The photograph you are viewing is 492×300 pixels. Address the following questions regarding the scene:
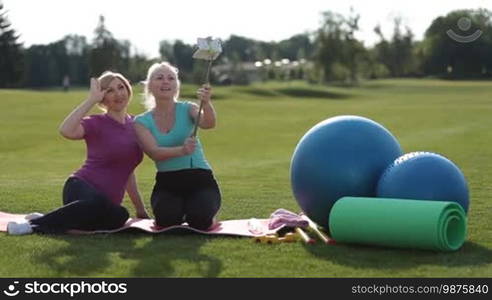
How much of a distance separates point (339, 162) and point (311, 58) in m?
92.0

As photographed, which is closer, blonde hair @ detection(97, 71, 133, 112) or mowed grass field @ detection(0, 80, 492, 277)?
mowed grass field @ detection(0, 80, 492, 277)

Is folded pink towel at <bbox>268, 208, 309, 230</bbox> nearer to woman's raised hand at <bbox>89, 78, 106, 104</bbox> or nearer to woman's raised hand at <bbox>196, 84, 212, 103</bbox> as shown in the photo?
woman's raised hand at <bbox>196, 84, 212, 103</bbox>

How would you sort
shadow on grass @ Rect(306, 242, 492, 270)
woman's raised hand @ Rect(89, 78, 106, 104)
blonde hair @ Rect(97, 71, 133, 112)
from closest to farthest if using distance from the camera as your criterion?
1. shadow on grass @ Rect(306, 242, 492, 270)
2. woman's raised hand @ Rect(89, 78, 106, 104)
3. blonde hair @ Rect(97, 71, 133, 112)

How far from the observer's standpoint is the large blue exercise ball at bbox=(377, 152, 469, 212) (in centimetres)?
680

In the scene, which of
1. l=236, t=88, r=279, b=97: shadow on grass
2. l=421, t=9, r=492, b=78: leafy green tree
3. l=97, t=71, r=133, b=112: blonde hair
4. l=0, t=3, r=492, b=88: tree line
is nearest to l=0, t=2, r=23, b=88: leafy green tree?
l=0, t=3, r=492, b=88: tree line

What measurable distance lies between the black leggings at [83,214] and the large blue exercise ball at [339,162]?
184 cm

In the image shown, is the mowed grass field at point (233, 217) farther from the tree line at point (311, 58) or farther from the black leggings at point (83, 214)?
the tree line at point (311, 58)

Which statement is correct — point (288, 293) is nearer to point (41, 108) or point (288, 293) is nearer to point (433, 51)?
point (41, 108)

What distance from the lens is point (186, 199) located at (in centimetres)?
746

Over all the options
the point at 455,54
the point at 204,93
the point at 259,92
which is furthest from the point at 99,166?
the point at 455,54

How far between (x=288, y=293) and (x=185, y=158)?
2.71 metres

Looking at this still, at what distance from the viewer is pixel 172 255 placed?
20.5ft

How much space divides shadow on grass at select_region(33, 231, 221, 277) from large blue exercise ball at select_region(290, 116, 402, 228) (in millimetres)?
1196

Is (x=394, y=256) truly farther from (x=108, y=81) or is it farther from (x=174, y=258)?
(x=108, y=81)
